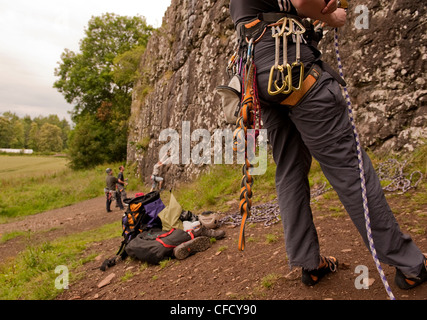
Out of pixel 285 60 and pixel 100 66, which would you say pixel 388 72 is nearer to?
pixel 285 60

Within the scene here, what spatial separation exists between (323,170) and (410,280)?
2.67ft

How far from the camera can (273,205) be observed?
505cm

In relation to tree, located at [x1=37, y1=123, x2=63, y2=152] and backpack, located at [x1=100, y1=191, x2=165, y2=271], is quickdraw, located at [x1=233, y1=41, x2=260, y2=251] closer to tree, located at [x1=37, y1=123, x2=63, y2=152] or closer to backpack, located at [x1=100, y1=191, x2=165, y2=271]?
backpack, located at [x1=100, y1=191, x2=165, y2=271]

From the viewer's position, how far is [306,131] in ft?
6.66

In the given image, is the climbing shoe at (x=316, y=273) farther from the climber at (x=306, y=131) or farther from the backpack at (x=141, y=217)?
the backpack at (x=141, y=217)

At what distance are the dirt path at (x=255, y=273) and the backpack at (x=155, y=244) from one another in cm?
13

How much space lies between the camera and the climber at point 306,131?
1.84 m

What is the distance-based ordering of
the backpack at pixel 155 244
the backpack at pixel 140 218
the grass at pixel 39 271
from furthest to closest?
the backpack at pixel 140 218
the grass at pixel 39 271
the backpack at pixel 155 244

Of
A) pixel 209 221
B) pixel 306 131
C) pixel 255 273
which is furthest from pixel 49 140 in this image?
pixel 306 131

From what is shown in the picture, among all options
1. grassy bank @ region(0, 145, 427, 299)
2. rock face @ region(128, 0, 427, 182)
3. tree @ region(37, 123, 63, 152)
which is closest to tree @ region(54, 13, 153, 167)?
rock face @ region(128, 0, 427, 182)

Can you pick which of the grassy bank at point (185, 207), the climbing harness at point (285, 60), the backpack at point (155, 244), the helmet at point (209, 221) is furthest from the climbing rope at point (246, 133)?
the helmet at point (209, 221)

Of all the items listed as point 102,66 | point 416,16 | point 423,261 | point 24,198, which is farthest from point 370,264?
point 102,66
